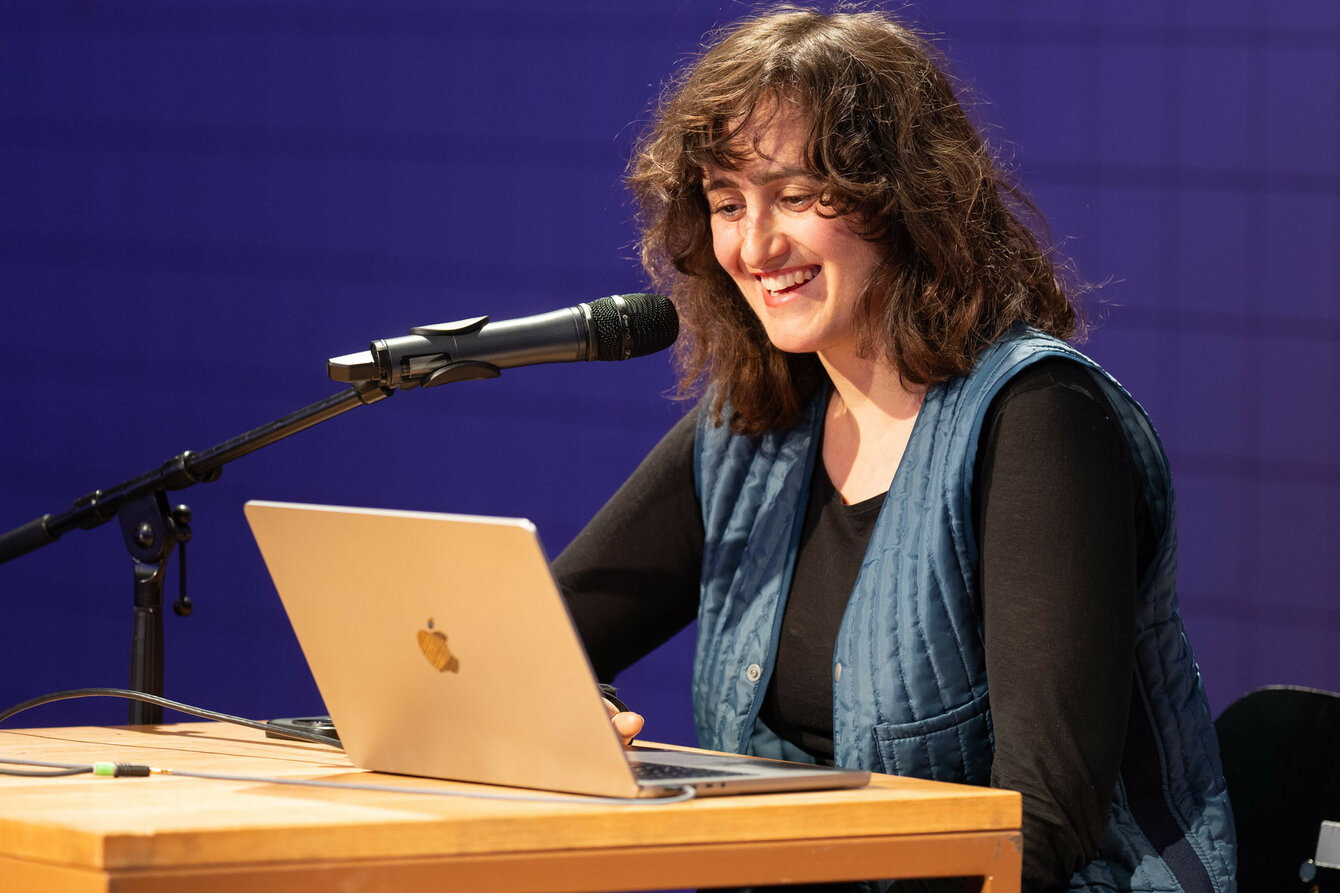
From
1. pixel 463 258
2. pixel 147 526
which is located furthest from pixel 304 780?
pixel 463 258

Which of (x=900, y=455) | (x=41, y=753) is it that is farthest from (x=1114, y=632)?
(x=41, y=753)

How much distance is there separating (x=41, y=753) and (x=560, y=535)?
139 cm

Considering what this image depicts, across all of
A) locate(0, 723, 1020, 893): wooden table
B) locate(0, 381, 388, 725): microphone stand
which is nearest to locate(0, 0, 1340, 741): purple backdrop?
locate(0, 381, 388, 725): microphone stand

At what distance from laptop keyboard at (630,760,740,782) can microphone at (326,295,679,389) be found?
371mm

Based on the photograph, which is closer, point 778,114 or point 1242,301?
point 778,114

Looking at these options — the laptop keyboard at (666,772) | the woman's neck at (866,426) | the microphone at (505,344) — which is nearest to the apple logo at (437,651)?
the laptop keyboard at (666,772)

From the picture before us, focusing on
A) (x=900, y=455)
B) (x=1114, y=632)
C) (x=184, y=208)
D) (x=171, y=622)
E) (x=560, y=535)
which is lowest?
(x=171, y=622)

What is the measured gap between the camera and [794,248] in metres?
Result: 1.50

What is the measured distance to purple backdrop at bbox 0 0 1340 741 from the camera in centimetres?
209

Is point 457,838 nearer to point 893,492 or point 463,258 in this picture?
point 893,492

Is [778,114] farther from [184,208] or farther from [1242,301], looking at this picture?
[184,208]

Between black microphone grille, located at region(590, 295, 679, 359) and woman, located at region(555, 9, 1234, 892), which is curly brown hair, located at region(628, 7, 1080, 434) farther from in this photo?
black microphone grille, located at region(590, 295, 679, 359)

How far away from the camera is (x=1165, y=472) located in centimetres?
133

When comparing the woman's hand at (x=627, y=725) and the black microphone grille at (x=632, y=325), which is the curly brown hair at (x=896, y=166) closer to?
the black microphone grille at (x=632, y=325)
